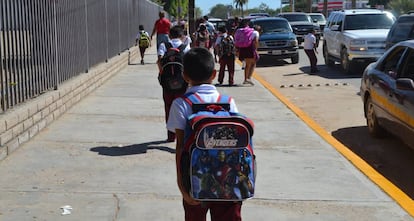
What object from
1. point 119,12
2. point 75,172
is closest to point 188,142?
point 75,172

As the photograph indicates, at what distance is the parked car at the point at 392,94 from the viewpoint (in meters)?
7.24

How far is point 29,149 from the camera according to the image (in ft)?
23.8

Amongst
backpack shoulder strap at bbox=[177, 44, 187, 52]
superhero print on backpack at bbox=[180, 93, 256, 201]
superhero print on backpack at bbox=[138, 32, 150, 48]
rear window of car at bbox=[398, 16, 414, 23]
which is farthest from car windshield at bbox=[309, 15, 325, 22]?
superhero print on backpack at bbox=[180, 93, 256, 201]

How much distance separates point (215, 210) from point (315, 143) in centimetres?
492

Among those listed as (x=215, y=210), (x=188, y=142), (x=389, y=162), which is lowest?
(x=389, y=162)

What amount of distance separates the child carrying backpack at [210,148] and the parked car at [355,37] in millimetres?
14531

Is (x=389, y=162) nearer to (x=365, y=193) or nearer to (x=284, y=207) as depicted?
(x=365, y=193)

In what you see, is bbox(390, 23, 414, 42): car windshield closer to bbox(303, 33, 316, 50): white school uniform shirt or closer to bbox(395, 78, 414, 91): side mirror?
bbox(303, 33, 316, 50): white school uniform shirt

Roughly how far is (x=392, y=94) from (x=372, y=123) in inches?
48.6

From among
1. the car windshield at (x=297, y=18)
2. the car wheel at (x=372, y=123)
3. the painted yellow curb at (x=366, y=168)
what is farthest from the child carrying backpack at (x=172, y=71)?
the car windshield at (x=297, y=18)

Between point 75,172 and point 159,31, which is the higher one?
point 159,31

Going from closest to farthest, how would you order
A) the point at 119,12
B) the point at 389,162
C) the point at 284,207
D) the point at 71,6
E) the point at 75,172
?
the point at 284,207 < the point at 75,172 < the point at 389,162 < the point at 71,6 < the point at 119,12

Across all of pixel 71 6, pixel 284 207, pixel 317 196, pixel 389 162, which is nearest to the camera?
pixel 284 207

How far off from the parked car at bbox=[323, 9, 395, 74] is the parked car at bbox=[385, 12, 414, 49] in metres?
2.77
